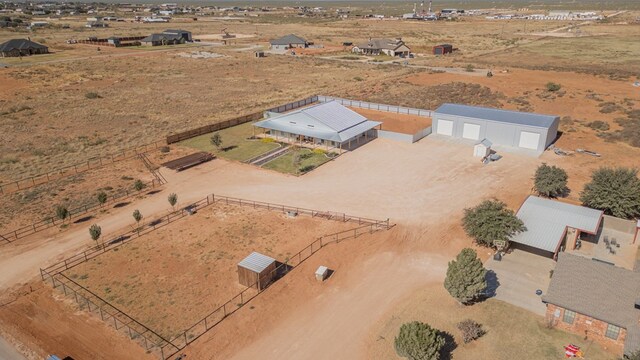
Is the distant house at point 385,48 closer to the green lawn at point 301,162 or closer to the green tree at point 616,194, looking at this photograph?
the green lawn at point 301,162

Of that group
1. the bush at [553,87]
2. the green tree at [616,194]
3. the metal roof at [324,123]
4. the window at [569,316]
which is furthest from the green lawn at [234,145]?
the bush at [553,87]

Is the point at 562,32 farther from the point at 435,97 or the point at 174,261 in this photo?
the point at 174,261

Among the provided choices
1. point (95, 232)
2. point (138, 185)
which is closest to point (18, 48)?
point (138, 185)

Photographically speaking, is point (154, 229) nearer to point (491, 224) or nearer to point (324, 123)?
point (324, 123)

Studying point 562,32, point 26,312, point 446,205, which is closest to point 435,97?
point 446,205

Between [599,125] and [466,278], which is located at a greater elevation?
[466,278]

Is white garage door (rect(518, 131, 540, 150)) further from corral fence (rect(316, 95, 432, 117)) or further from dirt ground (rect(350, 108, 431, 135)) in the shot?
corral fence (rect(316, 95, 432, 117))
